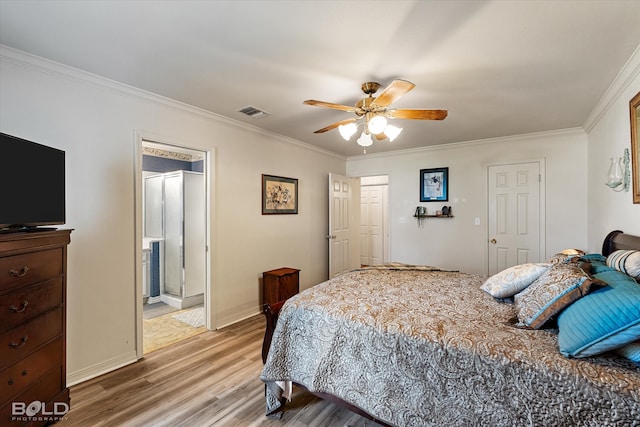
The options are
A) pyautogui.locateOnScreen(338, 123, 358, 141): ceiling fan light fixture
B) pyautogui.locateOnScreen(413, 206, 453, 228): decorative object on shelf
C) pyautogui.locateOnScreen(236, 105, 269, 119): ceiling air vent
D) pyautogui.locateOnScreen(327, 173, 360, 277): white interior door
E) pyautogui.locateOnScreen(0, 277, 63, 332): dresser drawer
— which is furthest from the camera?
pyautogui.locateOnScreen(327, 173, 360, 277): white interior door

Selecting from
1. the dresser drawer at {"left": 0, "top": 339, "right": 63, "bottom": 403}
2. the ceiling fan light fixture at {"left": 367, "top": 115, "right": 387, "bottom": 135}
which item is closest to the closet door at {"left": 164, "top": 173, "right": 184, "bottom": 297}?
the dresser drawer at {"left": 0, "top": 339, "right": 63, "bottom": 403}

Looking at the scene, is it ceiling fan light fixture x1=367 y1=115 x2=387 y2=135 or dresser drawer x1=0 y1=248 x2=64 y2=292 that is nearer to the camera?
dresser drawer x1=0 y1=248 x2=64 y2=292

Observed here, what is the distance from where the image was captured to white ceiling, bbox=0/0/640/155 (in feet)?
5.12

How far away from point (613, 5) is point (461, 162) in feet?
10.0

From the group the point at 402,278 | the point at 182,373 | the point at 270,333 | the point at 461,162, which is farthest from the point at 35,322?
the point at 461,162

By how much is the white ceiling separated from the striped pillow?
53.7 inches

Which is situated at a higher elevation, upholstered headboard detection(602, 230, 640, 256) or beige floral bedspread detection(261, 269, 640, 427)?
upholstered headboard detection(602, 230, 640, 256)

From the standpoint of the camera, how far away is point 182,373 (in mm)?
2434

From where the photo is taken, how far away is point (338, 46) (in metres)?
1.89

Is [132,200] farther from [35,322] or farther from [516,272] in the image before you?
[516,272]

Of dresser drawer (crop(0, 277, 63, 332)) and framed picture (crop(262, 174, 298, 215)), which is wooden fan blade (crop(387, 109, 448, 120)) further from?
dresser drawer (crop(0, 277, 63, 332))

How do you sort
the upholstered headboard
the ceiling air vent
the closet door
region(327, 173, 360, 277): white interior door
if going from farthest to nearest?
region(327, 173, 360, 277): white interior door, the closet door, the ceiling air vent, the upholstered headboard

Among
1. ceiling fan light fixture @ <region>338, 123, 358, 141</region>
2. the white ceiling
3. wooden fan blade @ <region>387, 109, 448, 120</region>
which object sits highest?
the white ceiling

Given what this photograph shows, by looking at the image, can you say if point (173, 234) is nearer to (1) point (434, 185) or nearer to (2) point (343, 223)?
(2) point (343, 223)
